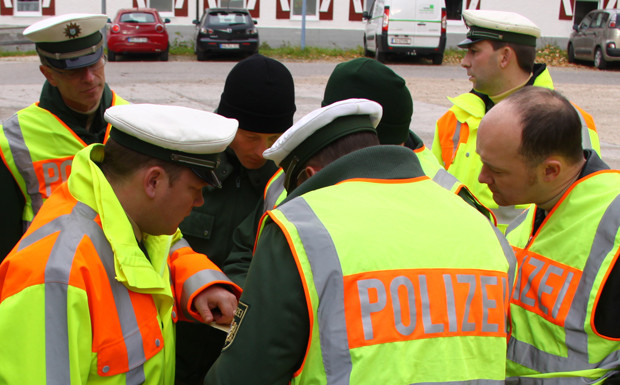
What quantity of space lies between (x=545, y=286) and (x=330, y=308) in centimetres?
96

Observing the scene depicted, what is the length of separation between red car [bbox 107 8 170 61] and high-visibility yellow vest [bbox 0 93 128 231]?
60.0 feet

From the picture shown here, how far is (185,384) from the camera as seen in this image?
10.2 ft

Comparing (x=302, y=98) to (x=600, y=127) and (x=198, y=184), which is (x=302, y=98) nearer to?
(x=600, y=127)

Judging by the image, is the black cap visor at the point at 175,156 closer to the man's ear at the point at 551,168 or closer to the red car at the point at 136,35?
the man's ear at the point at 551,168

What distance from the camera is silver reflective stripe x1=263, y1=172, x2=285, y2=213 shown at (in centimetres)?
283

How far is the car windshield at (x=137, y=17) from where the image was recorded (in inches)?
854

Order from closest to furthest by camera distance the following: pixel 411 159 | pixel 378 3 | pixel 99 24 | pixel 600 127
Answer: pixel 411 159
pixel 99 24
pixel 600 127
pixel 378 3

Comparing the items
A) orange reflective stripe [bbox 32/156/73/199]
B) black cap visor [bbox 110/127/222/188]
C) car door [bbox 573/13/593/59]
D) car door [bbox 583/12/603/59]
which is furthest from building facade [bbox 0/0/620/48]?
black cap visor [bbox 110/127/222/188]


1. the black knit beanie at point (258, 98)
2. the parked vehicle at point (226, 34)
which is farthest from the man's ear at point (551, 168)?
the parked vehicle at point (226, 34)

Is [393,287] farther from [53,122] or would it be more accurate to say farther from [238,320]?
[53,122]

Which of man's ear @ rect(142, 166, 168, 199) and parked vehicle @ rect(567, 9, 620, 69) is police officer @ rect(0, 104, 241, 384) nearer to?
man's ear @ rect(142, 166, 168, 199)

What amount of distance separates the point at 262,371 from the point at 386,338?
0.32 meters

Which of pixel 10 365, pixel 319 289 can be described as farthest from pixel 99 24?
pixel 319 289

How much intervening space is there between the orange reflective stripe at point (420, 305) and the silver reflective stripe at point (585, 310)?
0.48m
